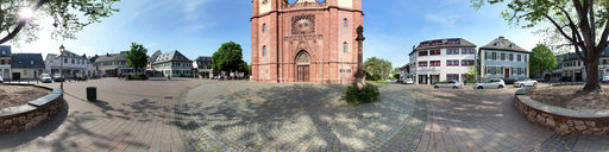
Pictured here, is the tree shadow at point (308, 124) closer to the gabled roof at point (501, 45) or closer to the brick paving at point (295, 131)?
the brick paving at point (295, 131)

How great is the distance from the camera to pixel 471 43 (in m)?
35.9

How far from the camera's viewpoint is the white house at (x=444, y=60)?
116 feet

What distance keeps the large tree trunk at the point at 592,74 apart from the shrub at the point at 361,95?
7.39 meters

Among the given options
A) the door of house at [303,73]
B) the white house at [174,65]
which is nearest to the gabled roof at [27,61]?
the white house at [174,65]

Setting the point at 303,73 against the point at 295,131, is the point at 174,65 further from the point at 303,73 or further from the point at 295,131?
the point at 295,131

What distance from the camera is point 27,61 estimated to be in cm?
4069

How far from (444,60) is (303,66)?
29.0 metres

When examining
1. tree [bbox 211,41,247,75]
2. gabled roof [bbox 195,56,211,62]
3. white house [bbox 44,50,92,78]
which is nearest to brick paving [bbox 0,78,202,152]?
tree [bbox 211,41,247,75]

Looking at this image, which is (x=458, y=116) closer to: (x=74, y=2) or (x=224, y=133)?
(x=224, y=133)

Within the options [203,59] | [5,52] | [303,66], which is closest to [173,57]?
[203,59]

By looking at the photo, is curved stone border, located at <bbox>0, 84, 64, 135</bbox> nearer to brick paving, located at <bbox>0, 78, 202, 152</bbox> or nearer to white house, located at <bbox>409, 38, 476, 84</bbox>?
brick paving, located at <bbox>0, 78, 202, 152</bbox>

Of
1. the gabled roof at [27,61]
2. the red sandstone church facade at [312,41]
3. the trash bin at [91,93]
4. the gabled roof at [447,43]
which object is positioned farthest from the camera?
the gabled roof at [27,61]

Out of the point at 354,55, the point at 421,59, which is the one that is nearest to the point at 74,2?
the point at 354,55

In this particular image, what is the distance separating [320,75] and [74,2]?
18.4 metres
